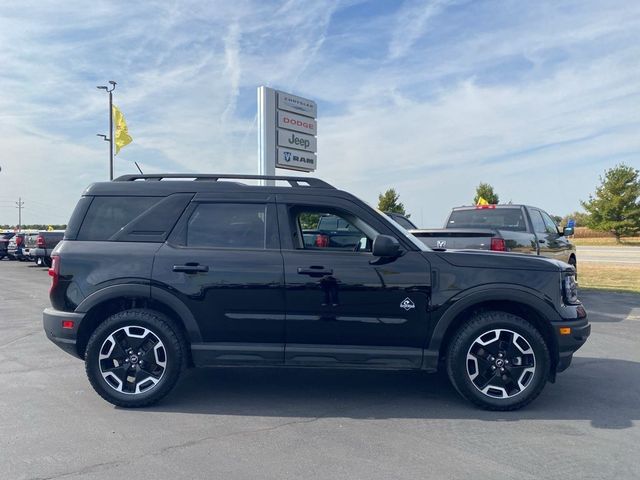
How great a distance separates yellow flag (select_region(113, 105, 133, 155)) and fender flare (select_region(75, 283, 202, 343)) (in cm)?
2150

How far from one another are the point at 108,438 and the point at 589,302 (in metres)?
9.98

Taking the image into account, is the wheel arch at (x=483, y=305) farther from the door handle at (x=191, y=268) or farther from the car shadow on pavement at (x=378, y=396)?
the door handle at (x=191, y=268)

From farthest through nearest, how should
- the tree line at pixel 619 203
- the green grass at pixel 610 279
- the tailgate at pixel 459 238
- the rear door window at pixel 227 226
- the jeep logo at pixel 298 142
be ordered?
the tree line at pixel 619 203 → the jeep logo at pixel 298 142 → the green grass at pixel 610 279 → the tailgate at pixel 459 238 → the rear door window at pixel 227 226

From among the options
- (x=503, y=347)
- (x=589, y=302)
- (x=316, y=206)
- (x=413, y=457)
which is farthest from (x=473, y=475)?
(x=589, y=302)

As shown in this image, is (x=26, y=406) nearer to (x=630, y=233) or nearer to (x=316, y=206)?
(x=316, y=206)

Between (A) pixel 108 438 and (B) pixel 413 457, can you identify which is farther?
(A) pixel 108 438

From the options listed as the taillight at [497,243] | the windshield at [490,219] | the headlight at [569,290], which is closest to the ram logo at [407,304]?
the headlight at [569,290]

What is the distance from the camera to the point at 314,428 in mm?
4191

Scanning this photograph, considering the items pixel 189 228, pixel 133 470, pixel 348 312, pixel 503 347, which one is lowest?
pixel 133 470

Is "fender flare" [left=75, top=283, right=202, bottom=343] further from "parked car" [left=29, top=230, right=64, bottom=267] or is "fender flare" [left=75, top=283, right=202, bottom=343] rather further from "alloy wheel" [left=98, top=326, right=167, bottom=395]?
"parked car" [left=29, top=230, right=64, bottom=267]

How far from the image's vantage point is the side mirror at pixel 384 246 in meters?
4.49

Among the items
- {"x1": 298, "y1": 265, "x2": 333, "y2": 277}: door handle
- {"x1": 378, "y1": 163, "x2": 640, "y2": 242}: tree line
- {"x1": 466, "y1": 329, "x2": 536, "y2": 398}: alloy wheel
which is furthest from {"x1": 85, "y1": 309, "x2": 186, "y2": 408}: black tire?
{"x1": 378, "y1": 163, "x2": 640, "y2": 242}: tree line

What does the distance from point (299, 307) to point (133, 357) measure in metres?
1.55

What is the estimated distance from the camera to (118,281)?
15.4ft
